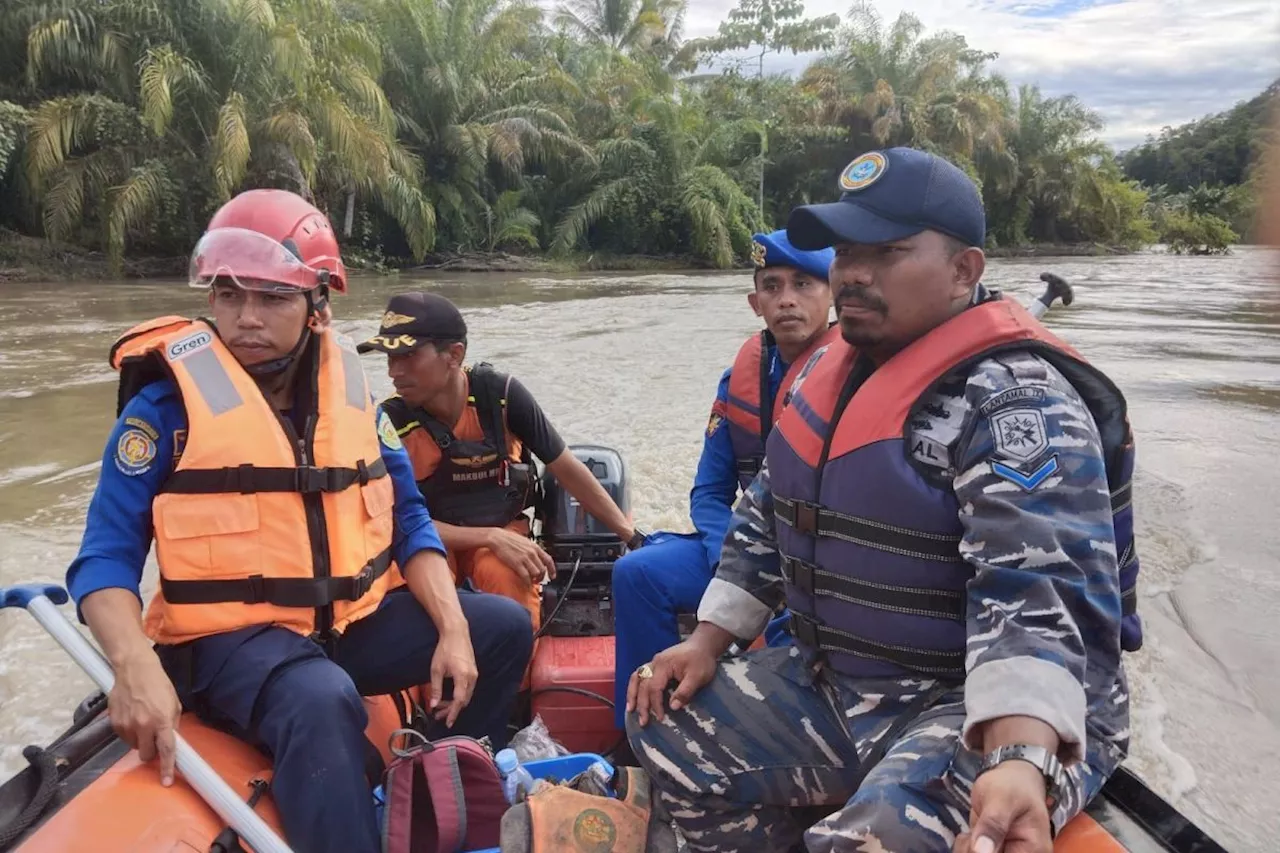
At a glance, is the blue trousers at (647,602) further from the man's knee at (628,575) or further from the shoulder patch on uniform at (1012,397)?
the shoulder patch on uniform at (1012,397)

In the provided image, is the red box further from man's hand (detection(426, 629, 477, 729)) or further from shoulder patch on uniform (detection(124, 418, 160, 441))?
shoulder patch on uniform (detection(124, 418, 160, 441))

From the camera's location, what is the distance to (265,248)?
2045 mm

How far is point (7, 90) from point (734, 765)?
59.5 feet

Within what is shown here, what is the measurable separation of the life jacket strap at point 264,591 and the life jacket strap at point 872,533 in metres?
0.92

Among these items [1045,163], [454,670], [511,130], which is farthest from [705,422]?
[1045,163]

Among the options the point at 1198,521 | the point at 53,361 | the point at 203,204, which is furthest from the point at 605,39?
the point at 1198,521

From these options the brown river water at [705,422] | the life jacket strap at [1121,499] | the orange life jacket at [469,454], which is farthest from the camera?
the brown river water at [705,422]

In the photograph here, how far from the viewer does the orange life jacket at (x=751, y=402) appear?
9.23 ft

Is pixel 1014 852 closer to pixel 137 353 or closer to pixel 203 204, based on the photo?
pixel 137 353

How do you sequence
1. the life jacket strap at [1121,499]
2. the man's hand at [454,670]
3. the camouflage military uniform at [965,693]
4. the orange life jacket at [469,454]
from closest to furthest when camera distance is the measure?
the camouflage military uniform at [965,693]
the life jacket strap at [1121,499]
the man's hand at [454,670]
the orange life jacket at [469,454]

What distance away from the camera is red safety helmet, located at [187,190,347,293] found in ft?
6.62

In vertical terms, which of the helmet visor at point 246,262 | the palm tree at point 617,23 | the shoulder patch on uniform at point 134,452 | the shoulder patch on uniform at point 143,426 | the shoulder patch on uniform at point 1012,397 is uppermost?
the palm tree at point 617,23

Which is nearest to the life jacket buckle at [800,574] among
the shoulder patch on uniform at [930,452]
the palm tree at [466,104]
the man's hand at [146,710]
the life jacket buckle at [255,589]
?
the shoulder patch on uniform at [930,452]

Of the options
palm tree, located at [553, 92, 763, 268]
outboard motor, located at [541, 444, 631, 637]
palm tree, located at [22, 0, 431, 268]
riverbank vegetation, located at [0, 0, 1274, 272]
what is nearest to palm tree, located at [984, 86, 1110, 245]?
riverbank vegetation, located at [0, 0, 1274, 272]
